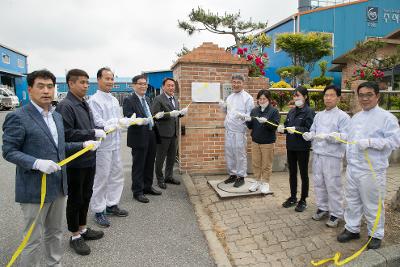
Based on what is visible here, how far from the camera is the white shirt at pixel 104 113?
12.2ft

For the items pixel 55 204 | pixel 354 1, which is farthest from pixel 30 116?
pixel 354 1

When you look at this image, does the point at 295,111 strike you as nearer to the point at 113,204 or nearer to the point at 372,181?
the point at 372,181

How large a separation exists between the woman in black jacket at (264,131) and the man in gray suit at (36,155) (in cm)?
295

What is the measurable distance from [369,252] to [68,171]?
10.5ft

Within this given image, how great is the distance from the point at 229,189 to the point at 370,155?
243cm

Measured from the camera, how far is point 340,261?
2975 millimetres

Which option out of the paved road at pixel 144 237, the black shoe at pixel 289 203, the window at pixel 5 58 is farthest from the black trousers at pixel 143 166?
the window at pixel 5 58

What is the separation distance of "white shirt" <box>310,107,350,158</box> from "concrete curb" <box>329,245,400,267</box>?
115 centimetres

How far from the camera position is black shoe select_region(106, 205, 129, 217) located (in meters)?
4.14

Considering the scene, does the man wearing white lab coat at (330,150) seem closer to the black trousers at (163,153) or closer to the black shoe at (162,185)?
the black trousers at (163,153)

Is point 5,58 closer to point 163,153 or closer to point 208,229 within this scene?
point 163,153

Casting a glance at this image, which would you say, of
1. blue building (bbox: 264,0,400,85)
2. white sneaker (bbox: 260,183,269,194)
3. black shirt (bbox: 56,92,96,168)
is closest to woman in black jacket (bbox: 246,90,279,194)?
white sneaker (bbox: 260,183,269,194)

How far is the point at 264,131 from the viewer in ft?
15.1

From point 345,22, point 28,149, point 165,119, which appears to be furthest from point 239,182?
point 345,22
